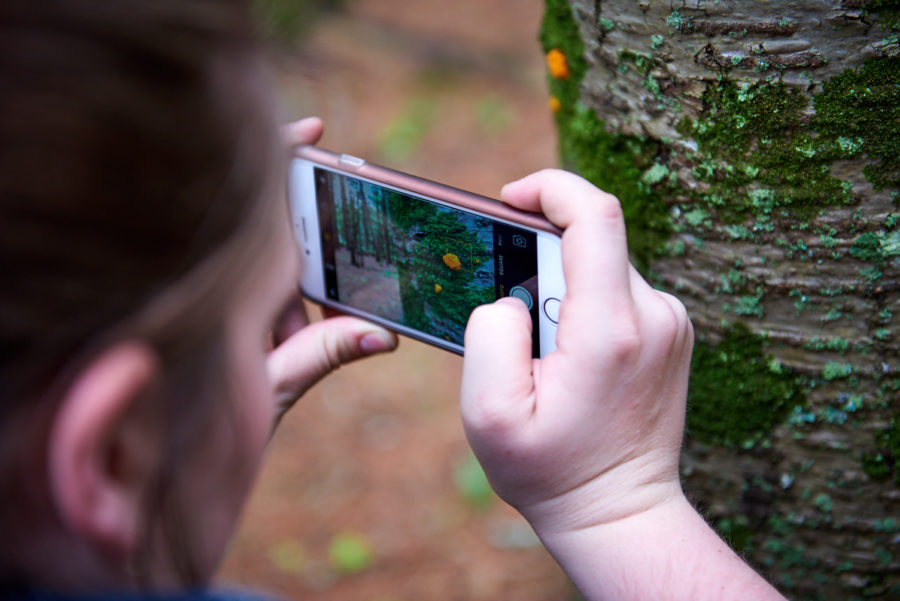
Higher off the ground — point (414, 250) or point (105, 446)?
point (105, 446)

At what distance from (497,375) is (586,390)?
0.43 feet

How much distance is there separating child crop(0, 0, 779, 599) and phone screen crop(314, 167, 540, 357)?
11.9 inches

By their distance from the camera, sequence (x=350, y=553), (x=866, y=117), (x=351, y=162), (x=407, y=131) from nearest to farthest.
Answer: (x=866, y=117)
(x=351, y=162)
(x=350, y=553)
(x=407, y=131)

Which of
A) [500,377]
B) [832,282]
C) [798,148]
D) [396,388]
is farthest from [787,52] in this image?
[396,388]

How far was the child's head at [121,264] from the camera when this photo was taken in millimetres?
626

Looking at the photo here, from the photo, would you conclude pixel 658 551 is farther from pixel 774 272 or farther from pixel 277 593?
pixel 277 593

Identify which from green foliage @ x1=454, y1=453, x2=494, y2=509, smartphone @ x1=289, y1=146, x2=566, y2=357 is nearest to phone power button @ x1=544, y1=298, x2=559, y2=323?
smartphone @ x1=289, y1=146, x2=566, y2=357

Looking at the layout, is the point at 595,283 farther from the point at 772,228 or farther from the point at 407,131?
the point at 407,131

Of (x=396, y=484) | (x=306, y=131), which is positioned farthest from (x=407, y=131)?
(x=306, y=131)

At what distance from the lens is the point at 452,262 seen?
4.70 ft

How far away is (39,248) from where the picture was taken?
641 mm

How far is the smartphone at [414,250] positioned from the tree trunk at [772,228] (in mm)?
247

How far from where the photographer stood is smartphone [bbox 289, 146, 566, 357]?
1.33 meters

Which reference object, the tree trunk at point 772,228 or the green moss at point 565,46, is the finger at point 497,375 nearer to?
the tree trunk at point 772,228
